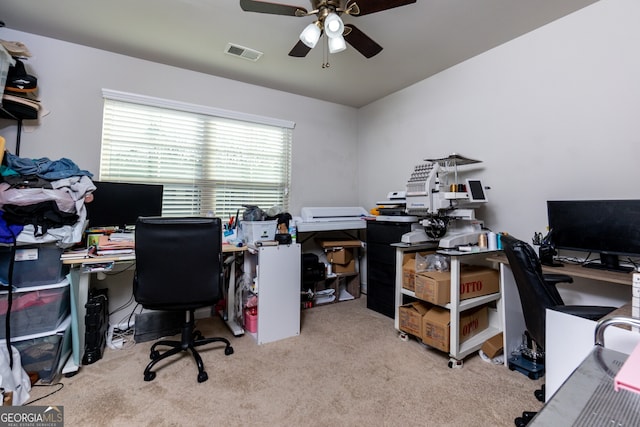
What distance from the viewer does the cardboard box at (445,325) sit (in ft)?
6.96

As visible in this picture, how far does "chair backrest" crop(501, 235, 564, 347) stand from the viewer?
1.43 metres

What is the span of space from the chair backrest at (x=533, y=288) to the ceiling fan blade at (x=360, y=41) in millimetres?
1580

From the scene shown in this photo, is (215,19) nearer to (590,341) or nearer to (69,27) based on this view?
(69,27)

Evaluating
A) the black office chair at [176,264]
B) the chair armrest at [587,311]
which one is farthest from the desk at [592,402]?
the black office chair at [176,264]

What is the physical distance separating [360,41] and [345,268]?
2.46 m

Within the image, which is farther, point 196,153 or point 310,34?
point 196,153

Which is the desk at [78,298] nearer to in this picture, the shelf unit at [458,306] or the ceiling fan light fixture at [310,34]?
the ceiling fan light fixture at [310,34]

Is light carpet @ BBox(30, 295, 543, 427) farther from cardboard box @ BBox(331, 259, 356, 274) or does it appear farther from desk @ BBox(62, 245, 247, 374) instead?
cardboard box @ BBox(331, 259, 356, 274)

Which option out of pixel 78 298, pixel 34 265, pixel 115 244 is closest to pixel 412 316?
pixel 115 244

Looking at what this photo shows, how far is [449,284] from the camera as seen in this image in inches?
85.3

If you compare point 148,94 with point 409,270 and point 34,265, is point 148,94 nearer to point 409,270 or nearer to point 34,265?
point 34,265

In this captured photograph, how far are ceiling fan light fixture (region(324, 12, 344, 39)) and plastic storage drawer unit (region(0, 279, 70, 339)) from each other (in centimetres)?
243

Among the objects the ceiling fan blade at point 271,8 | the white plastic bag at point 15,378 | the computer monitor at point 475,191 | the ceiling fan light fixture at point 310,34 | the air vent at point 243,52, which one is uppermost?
the air vent at point 243,52

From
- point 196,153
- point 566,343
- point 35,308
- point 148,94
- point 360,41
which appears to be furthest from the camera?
point 196,153
